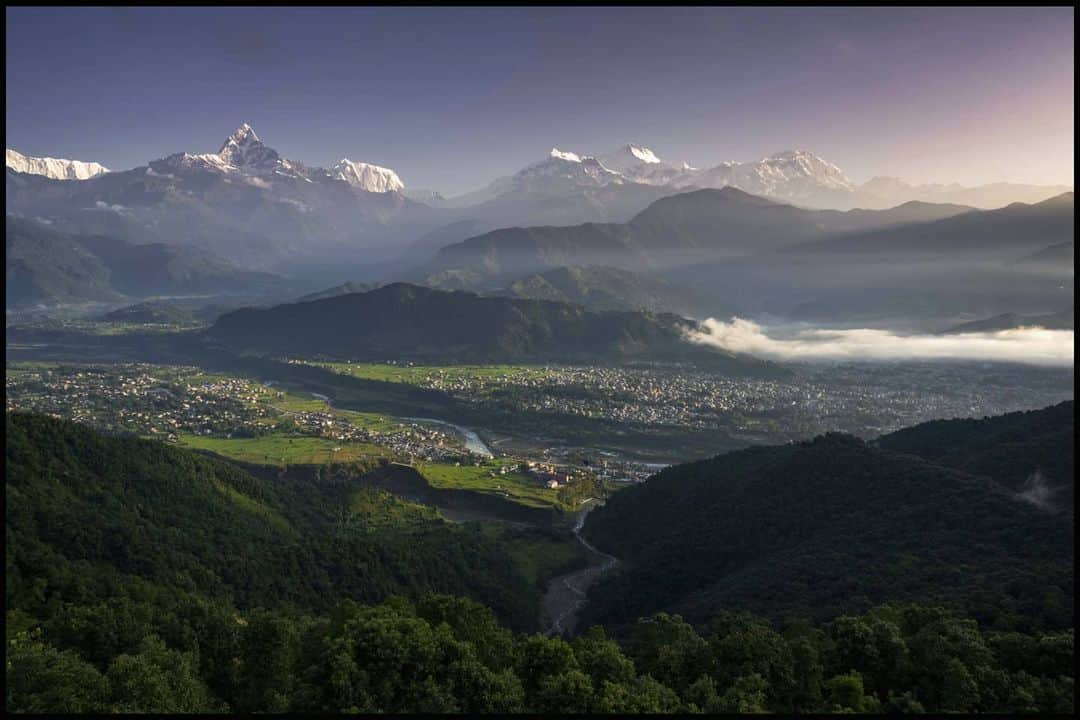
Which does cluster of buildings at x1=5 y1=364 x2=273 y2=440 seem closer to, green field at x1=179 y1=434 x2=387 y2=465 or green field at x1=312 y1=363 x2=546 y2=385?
green field at x1=179 y1=434 x2=387 y2=465

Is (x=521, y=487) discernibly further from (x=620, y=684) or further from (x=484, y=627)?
(x=620, y=684)

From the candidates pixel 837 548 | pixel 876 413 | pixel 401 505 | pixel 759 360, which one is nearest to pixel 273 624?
pixel 837 548

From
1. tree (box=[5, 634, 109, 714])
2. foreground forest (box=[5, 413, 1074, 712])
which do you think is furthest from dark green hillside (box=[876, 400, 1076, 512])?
tree (box=[5, 634, 109, 714])

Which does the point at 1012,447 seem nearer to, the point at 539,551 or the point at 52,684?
the point at 539,551

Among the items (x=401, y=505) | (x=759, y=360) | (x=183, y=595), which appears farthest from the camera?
(x=759, y=360)

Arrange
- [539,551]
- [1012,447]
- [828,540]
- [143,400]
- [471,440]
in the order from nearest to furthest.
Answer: [828,540] < [1012,447] < [539,551] < [471,440] < [143,400]

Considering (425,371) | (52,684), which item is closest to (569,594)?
(52,684)
